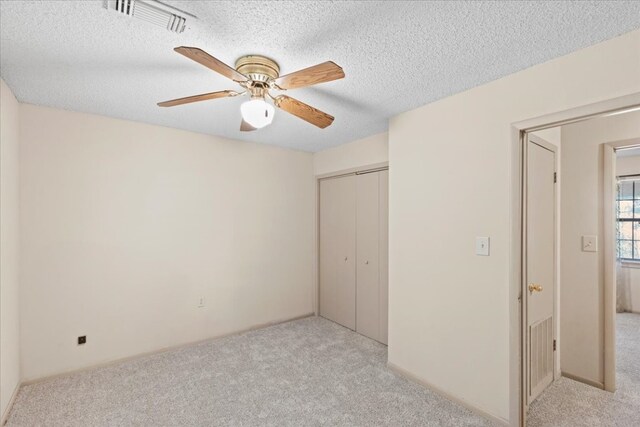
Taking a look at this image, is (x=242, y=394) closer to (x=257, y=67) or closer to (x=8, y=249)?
(x=8, y=249)

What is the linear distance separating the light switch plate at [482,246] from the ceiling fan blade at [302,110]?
4.41 feet

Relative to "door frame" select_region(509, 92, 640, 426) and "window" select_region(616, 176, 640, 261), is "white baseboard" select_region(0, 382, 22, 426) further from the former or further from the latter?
"window" select_region(616, 176, 640, 261)

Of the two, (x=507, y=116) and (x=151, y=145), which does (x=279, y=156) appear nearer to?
(x=151, y=145)

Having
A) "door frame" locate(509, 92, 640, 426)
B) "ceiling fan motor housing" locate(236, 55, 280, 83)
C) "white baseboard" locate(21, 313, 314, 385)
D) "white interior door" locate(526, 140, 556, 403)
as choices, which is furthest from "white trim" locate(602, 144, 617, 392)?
"white baseboard" locate(21, 313, 314, 385)

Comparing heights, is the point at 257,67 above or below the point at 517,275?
above

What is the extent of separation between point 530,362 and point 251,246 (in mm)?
2905

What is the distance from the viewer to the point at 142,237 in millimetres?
2949

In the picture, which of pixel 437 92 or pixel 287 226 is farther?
pixel 287 226

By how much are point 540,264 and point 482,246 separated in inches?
24.9

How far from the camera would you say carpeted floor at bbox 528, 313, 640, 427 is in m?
2.00

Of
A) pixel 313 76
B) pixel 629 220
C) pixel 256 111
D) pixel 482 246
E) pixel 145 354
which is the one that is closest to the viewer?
pixel 313 76

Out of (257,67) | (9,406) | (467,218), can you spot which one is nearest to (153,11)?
(257,67)

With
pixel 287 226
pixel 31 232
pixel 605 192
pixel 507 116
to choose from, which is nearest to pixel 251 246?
pixel 287 226

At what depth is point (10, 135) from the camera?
2.18m
